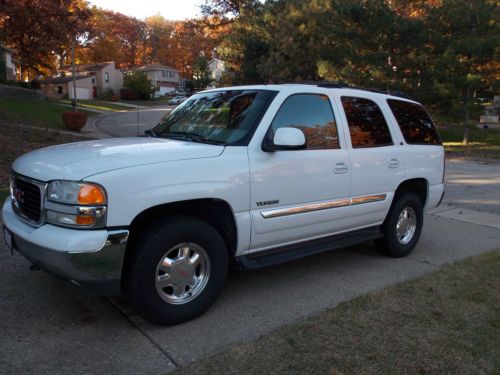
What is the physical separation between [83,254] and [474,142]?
22820 millimetres

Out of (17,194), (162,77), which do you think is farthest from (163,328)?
(162,77)

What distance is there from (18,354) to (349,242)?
3.12m

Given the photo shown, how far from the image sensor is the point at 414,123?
230 inches

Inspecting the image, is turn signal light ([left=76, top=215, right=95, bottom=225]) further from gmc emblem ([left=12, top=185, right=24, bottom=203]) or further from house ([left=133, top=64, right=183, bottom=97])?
house ([left=133, top=64, right=183, bottom=97])

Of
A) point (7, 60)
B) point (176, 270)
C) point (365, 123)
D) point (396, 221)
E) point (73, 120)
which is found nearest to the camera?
point (176, 270)

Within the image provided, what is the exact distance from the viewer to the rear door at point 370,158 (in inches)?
192

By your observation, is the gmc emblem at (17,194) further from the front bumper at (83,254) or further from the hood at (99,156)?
the front bumper at (83,254)

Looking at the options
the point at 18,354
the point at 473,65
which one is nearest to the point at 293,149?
the point at 18,354

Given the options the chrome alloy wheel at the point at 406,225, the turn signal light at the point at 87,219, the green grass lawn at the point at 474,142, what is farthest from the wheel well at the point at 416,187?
the green grass lawn at the point at 474,142

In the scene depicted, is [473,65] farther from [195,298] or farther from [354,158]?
[195,298]

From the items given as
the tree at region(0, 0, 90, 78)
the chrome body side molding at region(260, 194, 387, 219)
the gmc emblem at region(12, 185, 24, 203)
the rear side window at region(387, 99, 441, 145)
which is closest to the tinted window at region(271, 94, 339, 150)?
the chrome body side molding at region(260, 194, 387, 219)

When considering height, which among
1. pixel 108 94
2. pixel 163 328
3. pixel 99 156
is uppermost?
pixel 108 94

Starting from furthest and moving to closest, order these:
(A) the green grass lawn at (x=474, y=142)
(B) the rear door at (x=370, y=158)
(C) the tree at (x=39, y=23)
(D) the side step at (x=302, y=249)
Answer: (A) the green grass lawn at (x=474, y=142) → (C) the tree at (x=39, y=23) → (B) the rear door at (x=370, y=158) → (D) the side step at (x=302, y=249)

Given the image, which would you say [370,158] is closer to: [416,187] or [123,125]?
[416,187]
